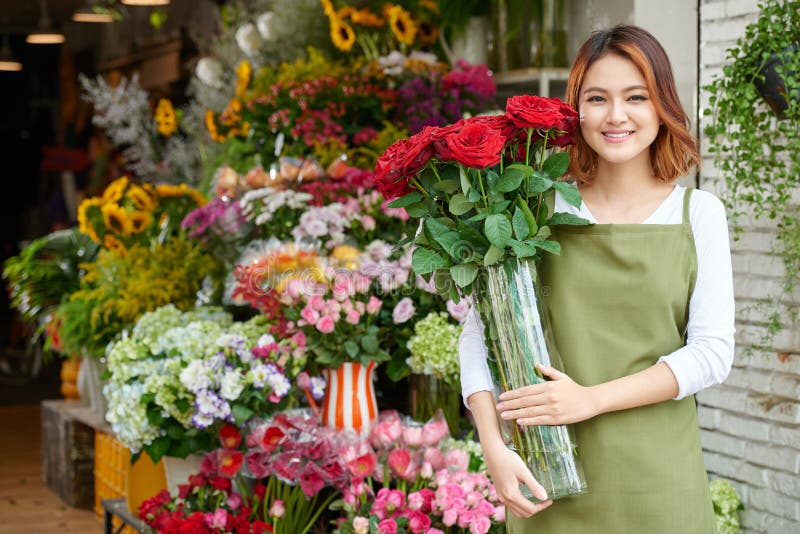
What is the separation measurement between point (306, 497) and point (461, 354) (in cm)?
114

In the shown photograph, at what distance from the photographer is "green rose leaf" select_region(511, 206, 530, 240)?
1.44m

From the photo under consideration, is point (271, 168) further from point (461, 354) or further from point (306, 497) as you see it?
point (461, 354)

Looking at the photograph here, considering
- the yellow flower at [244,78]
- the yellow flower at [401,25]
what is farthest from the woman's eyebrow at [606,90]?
the yellow flower at [244,78]

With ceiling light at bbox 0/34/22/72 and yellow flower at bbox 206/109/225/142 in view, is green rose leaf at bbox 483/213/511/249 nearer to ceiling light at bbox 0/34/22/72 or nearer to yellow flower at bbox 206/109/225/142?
yellow flower at bbox 206/109/225/142

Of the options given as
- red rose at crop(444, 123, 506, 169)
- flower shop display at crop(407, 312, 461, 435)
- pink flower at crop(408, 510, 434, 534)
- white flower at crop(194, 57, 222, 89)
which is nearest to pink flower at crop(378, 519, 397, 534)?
pink flower at crop(408, 510, 434, 534)

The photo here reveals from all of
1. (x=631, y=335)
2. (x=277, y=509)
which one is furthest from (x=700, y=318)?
(x=277, y=509)

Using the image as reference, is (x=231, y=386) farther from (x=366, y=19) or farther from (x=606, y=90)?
(x=366, y=19)

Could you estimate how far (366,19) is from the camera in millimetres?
3820

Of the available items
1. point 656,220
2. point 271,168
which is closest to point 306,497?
point 271,168

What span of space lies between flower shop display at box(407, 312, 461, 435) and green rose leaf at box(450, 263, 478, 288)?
123 centimetres

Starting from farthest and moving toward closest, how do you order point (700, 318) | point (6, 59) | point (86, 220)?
point (6, 59) → point (86, 220) → point (700, 318)

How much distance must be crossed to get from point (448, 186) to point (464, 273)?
129 millimetres

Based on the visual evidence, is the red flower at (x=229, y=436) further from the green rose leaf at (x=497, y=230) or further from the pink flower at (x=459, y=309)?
the green rose leaf at (x=497, y=230)

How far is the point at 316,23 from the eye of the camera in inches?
162
